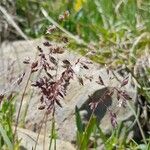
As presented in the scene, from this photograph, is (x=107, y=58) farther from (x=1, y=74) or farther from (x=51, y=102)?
(x=51, y=102)

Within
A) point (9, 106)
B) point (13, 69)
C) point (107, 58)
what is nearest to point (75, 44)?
point (107, 58)

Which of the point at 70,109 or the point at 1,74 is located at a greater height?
the point at 1,74

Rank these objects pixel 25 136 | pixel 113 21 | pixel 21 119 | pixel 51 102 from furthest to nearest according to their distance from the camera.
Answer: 1. pixel 113 21
2. pixel 21 119
3. pixel 25 136
4. pixel 51 102

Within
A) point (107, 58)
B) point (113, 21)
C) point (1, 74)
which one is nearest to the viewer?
point (1, 74)

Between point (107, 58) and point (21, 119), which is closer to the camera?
point (21, 119)

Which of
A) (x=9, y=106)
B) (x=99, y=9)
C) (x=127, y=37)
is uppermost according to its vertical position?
(x=99, y=9)

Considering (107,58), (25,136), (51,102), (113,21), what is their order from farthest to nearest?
1. (113,21)
2. (107,58)
3. (25,136)
4. (51,102)

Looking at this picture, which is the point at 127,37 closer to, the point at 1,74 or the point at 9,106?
the point at 1,74

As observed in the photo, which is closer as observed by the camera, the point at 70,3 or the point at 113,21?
the point at 113,21

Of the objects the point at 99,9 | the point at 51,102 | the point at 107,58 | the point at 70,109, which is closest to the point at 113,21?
the point at 99,9
